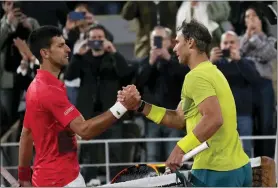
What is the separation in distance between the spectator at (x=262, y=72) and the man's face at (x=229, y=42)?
15 centimetres

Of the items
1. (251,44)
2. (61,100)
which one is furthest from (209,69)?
(251,44)

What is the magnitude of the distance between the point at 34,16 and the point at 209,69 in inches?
201

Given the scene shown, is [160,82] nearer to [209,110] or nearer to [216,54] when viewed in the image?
[216,54]

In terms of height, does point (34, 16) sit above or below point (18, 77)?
above

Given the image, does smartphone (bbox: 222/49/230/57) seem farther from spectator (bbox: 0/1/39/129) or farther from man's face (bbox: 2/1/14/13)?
man's face (bbox: 2/1/14/13)

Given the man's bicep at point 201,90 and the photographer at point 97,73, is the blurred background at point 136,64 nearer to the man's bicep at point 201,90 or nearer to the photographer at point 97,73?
the photographer at point 97,73

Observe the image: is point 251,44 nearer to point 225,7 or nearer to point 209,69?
point 225,7

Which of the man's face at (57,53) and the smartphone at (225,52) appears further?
the smartphone at (225,52)

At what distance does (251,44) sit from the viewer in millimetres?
9703

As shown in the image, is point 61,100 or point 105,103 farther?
point 105,103

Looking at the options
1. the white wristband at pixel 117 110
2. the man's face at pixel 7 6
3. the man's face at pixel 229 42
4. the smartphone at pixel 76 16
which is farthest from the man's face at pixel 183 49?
the man's face at pixel 7 6

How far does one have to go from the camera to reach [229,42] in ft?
31.6

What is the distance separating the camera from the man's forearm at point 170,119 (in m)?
6.22

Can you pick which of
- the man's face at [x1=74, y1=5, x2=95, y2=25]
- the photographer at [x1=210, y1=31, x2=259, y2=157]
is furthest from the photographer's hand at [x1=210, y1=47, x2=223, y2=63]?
the man's face at [x1=74, y1=5, x2=95, y2=25]
